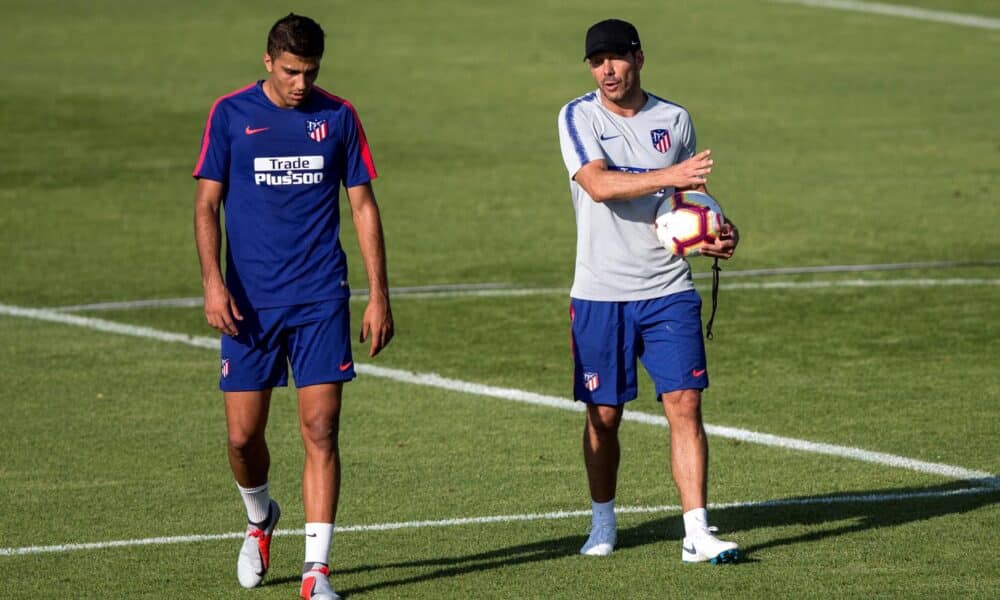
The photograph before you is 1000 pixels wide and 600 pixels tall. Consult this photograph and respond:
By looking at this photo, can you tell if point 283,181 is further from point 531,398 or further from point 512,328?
point 512,328

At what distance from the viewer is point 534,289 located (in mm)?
16500

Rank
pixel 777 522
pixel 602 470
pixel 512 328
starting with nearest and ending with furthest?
1. pixel 602 470
2. pixel 777 522
3. pixel 512 328

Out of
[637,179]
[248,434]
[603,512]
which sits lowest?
[603,512]

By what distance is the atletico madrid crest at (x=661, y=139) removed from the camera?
8.62 m

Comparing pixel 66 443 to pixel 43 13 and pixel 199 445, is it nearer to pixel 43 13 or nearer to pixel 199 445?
pixel 199 445

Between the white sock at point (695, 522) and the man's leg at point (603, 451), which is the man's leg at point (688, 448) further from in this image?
the man's leg at point (603, 451)

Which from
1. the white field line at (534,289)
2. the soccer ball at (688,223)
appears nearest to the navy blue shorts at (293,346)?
the soccer ball at (688,223)

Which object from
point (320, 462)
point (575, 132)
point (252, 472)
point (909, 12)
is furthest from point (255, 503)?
point (909, 12)

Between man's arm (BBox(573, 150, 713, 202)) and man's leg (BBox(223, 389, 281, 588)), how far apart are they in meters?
1.68

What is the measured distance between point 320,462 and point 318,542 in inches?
13.3

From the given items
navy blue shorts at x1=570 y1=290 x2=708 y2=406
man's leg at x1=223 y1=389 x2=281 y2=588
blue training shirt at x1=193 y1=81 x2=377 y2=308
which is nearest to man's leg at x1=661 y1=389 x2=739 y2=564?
navy blue shorts at x1=570 y1=290 x2=708 y2=406

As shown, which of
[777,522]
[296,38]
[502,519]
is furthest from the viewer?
[502,519]

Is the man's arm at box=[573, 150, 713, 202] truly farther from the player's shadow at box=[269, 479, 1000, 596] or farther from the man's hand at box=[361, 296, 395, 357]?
the player's shadow at box=[269, 479, 1000, 596]

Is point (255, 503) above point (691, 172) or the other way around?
the other way around
